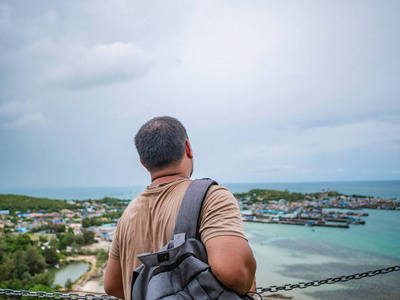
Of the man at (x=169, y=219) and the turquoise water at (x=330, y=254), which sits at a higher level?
the man at (x=169, y=219)

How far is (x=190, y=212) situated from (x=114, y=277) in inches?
18.3

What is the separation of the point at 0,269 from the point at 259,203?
43.9 m

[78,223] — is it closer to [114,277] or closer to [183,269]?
[114,277]

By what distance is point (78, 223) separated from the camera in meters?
39.5

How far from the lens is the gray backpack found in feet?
2.13

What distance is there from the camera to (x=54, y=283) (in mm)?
20703

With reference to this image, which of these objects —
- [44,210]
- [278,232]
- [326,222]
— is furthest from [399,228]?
[44,210]

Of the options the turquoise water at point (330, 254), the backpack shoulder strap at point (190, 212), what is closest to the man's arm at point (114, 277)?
the backpack shoulder strap at point (190, 212)

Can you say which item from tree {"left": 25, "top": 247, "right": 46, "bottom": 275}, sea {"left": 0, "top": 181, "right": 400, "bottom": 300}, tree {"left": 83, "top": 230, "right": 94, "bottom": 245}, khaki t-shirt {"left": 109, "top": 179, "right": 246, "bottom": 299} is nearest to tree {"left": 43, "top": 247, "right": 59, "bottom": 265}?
tree {"left": 25, "top": 247, "right": 46, "bottom": 275}

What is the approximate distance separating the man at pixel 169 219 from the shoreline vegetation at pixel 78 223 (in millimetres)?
17944

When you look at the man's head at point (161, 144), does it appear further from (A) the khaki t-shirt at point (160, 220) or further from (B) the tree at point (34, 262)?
(B) the tree at point (34, 262)

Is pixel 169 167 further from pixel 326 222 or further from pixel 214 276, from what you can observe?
pixel 326 222

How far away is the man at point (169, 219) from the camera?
0.66 metres

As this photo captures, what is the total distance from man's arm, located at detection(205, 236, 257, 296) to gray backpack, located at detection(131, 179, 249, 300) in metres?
0.02
